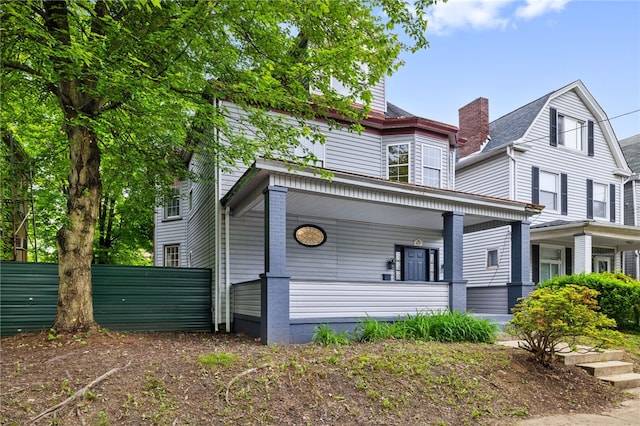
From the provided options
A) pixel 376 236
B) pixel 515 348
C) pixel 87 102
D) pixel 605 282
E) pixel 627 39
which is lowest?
pixel 515 348

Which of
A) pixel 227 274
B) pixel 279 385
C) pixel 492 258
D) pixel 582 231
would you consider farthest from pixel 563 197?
pixel 279 385

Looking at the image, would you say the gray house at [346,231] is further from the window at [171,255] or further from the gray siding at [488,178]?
the gray siding at [488,178]

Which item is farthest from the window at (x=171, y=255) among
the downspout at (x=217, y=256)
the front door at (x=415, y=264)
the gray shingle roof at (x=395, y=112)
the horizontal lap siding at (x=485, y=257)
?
the horizontal lap siding at (x=485, y=257)

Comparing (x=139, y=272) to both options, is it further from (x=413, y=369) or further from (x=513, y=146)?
(x=513, y=146)

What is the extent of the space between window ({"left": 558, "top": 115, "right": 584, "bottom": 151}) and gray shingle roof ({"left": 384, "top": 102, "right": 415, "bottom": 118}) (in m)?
6.97

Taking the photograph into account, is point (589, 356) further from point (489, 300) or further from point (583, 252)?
point (583, 252)

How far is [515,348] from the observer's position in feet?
23.3

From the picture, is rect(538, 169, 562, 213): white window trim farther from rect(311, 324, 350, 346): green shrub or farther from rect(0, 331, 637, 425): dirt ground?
rect(311, 324, 350, 346): green shrub

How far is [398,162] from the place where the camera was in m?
12.3

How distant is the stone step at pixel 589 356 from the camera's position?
22.1 ft

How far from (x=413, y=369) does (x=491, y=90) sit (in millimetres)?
14310

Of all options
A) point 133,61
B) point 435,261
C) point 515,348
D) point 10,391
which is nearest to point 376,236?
point 435,261

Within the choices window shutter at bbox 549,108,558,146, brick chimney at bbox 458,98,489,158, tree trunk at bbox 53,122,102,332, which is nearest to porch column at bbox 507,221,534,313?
brick chimney at bbox 458,98,489,158

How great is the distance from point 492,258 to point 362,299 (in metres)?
8.73
